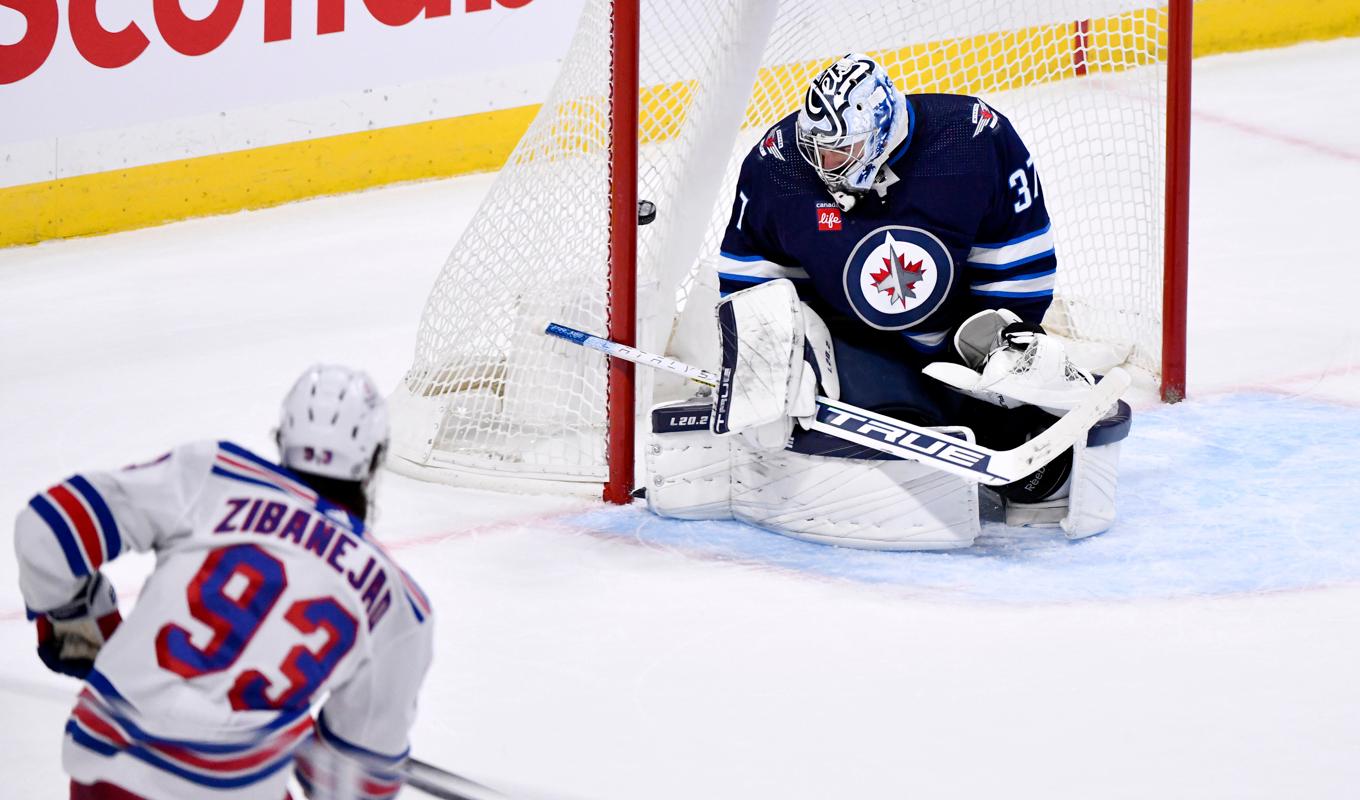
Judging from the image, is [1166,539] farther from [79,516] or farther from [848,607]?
[79,516]

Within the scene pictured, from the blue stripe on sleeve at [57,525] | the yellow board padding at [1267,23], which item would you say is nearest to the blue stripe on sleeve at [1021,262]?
the blue stripe on sleeve at [57,525]

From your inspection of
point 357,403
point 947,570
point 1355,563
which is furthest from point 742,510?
point 357,403

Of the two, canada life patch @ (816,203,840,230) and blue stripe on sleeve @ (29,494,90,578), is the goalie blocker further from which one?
blue stripe on sleeve @ (29,494,90,578)

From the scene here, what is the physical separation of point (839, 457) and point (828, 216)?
0.43 m

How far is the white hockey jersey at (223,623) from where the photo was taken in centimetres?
177

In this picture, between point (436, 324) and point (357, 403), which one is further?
point (436, 324)

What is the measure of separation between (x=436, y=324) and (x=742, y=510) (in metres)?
0.82

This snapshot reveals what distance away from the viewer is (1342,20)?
7379 mm

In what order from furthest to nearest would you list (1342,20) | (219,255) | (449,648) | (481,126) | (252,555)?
(1342,20), (481,126), (219,255), (449,648), (252,555)

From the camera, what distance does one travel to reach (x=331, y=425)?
1.84 metres

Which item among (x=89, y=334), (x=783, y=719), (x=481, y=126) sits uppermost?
(x=481, y=126)

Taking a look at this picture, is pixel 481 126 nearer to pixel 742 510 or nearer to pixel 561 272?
pixel 561 272

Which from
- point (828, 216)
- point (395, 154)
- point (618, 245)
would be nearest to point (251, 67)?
point (395, 154)

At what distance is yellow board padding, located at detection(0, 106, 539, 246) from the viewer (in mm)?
5691
